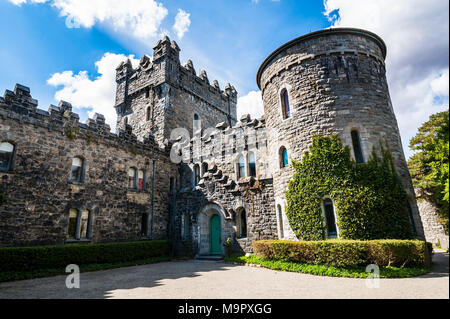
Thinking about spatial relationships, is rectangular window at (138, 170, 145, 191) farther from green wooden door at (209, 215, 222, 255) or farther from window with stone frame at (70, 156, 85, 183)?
green wooden door at (209, 215, 222, 255)

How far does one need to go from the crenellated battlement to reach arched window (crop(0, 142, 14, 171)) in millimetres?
1342

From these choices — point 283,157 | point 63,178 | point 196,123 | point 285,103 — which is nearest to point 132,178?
point 63,178

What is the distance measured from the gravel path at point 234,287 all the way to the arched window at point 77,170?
5711 millimetres

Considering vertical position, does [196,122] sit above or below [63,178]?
above

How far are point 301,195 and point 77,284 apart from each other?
9736 mm

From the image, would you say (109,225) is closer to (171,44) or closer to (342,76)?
(342,76)

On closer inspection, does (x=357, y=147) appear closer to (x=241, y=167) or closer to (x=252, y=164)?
(x=252, y=164)

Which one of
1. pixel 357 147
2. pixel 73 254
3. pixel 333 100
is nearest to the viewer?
pixel 357 147

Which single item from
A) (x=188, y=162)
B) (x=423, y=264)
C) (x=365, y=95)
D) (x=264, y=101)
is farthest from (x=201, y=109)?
(x=423, y=264)

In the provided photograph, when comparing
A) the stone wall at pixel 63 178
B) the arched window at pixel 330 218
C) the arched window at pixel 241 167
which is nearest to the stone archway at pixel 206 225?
the arched window at pixel 241 167

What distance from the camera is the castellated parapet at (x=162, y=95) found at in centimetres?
2339

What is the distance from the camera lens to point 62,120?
1403cm
